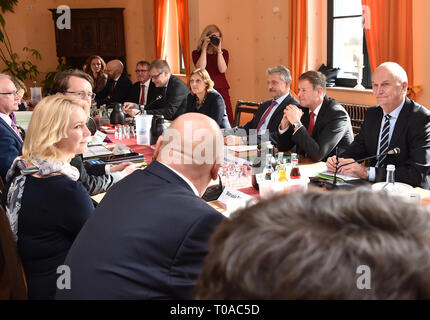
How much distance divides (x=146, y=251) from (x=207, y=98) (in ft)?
11.0

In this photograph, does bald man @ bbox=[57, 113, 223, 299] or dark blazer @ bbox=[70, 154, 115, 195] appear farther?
dark blazer @ bbox=[70, 154, 115, 195]

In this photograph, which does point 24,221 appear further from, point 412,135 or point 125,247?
point 412,135

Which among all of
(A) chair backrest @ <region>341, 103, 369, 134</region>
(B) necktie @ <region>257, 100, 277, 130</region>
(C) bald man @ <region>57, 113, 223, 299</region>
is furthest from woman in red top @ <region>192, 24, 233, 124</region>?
(C) bald man @ <region>57, 113, 223, 299</region>

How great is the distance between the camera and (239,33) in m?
6.70

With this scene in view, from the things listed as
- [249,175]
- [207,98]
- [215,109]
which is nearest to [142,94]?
[207,98]

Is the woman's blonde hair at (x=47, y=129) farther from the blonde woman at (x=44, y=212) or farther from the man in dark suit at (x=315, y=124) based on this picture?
the man in dark suit at (x=315, y=124)

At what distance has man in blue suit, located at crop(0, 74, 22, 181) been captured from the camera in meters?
2.57

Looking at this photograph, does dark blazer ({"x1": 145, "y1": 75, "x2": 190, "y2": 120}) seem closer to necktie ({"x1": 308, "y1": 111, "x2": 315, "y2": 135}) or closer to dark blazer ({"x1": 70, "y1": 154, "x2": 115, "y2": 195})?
necktie ({"x1": 308, "y1": 111, "x2": 315, "y2": 135})

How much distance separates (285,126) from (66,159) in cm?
178

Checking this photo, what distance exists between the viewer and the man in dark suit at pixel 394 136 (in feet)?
7.87

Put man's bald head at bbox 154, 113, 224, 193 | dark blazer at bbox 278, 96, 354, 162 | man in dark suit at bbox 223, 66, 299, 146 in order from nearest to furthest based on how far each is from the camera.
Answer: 1. man's bald head at bbox 154, 113, 224, 193
2. dark blazer at bbox 278, 96, 354, 162
3. man in dark suit at bbox 223, 66, 299, 146

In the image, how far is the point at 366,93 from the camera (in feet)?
15.7

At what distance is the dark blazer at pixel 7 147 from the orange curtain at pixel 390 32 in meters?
3.38

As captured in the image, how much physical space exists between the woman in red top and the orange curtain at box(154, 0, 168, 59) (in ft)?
8.61
